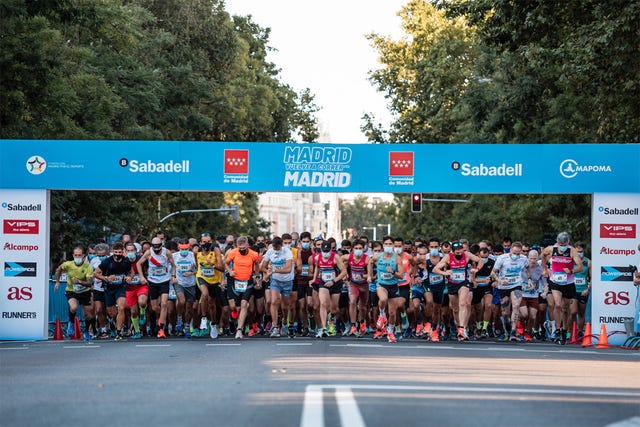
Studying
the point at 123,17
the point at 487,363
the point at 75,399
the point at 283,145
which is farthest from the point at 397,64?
the point at 75,399

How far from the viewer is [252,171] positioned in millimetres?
25281

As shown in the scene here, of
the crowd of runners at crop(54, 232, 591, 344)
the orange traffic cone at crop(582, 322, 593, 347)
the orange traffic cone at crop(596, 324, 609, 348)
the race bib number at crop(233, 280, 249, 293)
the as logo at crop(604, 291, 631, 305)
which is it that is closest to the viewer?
the orange traffic cone at crop(596, 324, 609, 348)

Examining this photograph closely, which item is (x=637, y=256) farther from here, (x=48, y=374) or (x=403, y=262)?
(x=48, y=374)

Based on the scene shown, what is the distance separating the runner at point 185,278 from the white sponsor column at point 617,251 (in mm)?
7507

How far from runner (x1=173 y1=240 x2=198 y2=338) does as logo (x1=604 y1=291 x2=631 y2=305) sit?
7.59m

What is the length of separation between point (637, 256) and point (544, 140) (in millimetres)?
20825

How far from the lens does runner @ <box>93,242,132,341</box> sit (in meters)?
24.6

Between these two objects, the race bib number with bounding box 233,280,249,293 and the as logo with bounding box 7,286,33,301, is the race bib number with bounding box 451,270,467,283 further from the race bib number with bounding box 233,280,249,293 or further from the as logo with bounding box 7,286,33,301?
the as logo with bounding box 7,286,33,301

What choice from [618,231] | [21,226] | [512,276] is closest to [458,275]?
[512,276]

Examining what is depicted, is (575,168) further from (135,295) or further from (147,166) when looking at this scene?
(135,295)

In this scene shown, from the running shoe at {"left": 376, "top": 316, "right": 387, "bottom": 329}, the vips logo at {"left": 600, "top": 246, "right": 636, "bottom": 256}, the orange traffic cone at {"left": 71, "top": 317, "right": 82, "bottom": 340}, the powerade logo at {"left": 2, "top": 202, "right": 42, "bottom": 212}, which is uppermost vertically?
the powerade logo at {"left": 2, "top": 202, "right": 42, "bottom": 212}

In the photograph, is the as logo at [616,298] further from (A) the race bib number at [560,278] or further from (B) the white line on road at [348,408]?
(B) the white line on road at [348,408]

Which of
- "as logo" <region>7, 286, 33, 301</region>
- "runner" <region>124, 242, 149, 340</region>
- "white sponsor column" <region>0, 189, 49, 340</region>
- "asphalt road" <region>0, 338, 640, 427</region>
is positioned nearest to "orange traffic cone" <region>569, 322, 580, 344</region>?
"asphalt road" <region>0, 338, 640, 427</region>

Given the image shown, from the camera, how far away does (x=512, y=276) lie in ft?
80.8
